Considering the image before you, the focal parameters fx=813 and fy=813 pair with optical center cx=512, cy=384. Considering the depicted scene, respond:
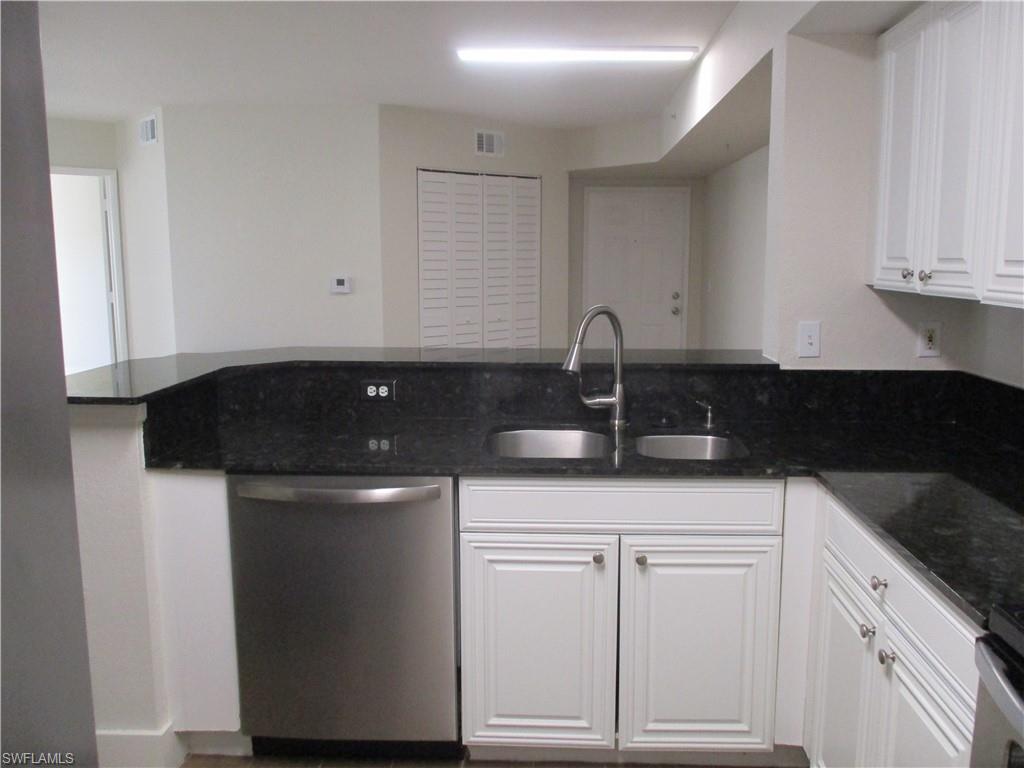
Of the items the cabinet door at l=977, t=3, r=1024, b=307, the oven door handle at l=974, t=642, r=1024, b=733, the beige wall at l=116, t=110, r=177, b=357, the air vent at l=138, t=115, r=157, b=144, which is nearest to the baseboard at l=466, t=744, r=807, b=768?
the oven door handle at l=974, t=642, r=1024, b=733

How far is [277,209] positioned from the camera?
5.20 metres

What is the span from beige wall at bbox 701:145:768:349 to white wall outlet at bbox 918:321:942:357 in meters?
2.47

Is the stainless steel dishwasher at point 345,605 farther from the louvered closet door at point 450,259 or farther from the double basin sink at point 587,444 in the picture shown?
the louvered closet door at point 450,259

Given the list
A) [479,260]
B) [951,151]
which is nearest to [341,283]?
[479,260]

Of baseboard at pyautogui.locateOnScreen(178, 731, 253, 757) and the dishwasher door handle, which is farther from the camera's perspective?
baseboard at pyautogui.locateOnScreen(178, 731, 253, 757)

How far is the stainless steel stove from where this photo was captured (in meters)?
1.00

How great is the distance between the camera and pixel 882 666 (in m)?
1.53

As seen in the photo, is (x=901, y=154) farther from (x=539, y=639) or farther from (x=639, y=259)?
(x=639, y=259)

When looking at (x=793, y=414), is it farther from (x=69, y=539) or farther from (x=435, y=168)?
(x=435, y=168)

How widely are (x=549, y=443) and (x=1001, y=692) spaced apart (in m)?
1.56

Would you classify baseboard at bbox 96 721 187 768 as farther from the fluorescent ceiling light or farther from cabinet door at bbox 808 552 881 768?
the fluorescent ceiling light

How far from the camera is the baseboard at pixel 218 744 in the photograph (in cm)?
222

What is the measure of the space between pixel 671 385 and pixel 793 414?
14.5 inches

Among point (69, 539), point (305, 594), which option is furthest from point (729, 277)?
point (69, 539)
